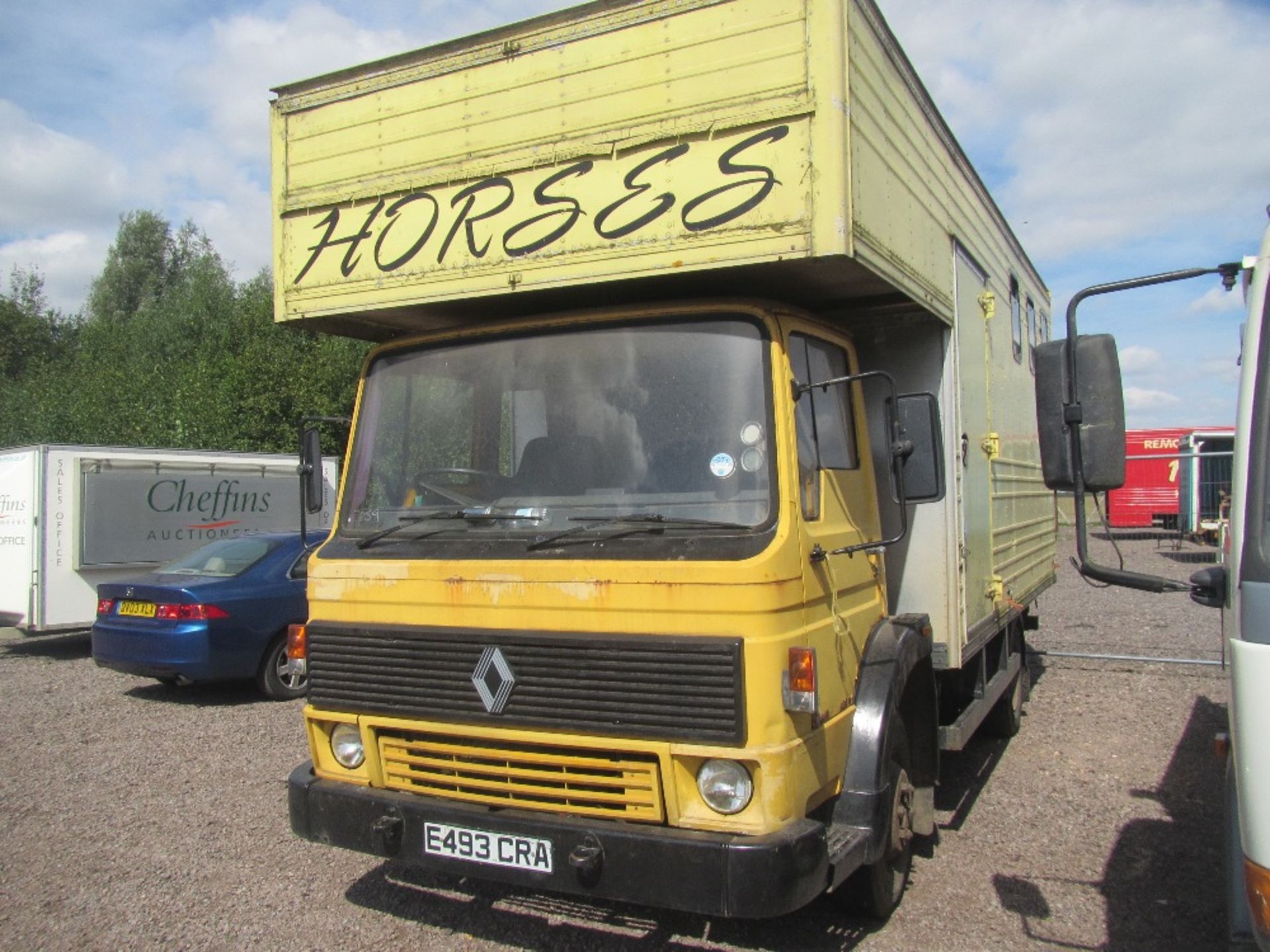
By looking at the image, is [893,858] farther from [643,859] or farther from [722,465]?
[722,465]

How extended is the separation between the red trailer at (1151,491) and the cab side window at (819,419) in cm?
2583

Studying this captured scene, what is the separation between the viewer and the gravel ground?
13.1 feet

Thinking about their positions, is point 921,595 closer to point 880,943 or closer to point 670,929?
point 880,943

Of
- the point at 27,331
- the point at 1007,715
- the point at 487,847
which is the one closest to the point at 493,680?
the point at 487,847

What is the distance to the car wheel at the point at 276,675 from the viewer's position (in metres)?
9.06

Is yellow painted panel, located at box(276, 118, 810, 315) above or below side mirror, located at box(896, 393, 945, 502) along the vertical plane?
above

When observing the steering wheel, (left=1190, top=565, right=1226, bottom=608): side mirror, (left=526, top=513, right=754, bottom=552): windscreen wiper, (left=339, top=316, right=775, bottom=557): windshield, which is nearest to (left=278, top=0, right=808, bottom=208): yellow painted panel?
(left=339, top=316, right=775, bottom=557): windshield

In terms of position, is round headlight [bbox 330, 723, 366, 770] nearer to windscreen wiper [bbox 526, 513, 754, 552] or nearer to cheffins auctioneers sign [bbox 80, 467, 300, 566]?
windscreen wiper [bbox 526, 513, 754, 552]

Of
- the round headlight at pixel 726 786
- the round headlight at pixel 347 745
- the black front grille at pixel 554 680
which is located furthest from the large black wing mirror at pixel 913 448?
the round headlight at pixel 347 745

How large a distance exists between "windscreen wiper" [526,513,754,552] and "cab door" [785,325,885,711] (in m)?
0.32

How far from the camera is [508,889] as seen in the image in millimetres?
4355

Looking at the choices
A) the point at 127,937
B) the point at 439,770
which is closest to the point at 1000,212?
the point at 439,770

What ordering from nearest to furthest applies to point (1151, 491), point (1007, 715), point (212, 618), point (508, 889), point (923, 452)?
point (923, 452) → point (508, 889) → point (1007, 715) → point (212, 618) → point (1151, 491)

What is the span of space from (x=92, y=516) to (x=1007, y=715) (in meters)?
10.5
